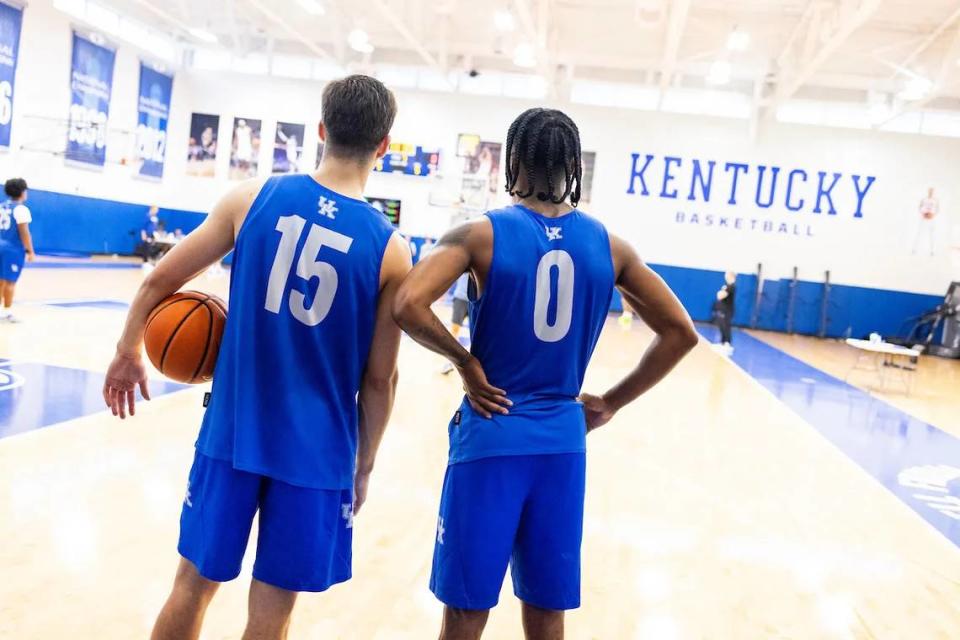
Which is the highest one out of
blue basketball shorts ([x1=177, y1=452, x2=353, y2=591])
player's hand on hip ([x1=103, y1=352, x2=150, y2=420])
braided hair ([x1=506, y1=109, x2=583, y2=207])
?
braided hair ([x1=506, y1=109, x2=583, y2=207])

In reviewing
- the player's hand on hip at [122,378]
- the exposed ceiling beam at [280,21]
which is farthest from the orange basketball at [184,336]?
the exposed ceiling beam at [280,21]

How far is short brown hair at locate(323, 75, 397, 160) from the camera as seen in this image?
181 cm

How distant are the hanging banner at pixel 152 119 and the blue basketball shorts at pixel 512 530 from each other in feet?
63.4

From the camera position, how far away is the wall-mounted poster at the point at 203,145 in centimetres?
2134

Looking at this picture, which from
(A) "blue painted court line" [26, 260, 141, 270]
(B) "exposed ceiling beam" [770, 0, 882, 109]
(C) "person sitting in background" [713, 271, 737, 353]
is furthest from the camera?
(A) "blue painted court line" [26, 260, 141, 270]

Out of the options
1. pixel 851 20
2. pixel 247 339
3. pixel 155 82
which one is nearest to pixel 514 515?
pixel 247 339

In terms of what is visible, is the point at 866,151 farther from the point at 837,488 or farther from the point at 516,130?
the point at 516,130

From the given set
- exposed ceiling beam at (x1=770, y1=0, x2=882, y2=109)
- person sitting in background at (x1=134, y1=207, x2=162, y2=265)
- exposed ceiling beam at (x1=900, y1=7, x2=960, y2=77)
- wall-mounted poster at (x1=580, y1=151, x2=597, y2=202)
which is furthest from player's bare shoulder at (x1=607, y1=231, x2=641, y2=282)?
wall-mounted poster at (x1=580, y1=151, x2=597, y2=202)

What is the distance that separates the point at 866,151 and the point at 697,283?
4852mm

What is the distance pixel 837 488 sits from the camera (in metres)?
5.38

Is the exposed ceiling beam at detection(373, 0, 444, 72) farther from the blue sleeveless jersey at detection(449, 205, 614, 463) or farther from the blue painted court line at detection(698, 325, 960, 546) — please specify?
the blue sleeveless jersey at detection(449, 205, 614, 463)

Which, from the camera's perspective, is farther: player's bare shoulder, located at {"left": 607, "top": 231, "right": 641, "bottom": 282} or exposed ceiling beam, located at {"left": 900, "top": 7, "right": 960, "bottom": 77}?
exposed ceiling beam, located at {"left": 900, "top": 7, "right": 960, "bottom": 77}

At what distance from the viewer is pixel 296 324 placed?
1.78 meters

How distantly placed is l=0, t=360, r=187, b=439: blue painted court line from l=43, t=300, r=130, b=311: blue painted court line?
3.92 m
